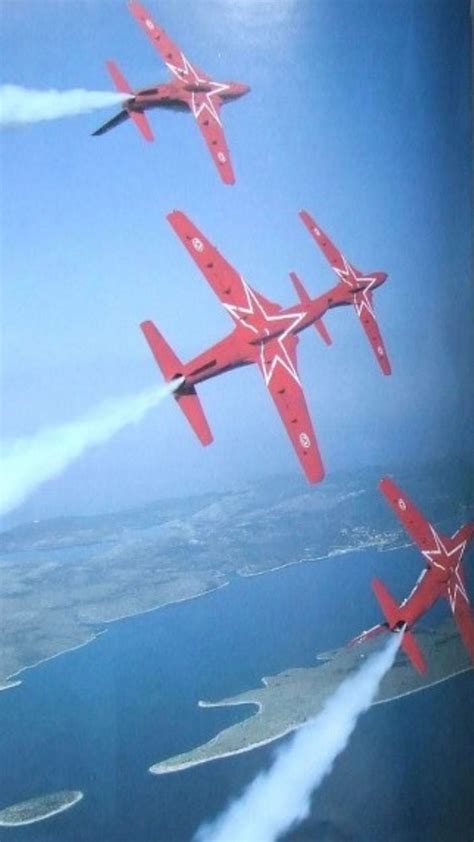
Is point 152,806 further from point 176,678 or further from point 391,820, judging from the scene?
point 391,820

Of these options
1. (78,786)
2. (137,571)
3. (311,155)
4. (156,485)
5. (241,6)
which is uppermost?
(241,6)

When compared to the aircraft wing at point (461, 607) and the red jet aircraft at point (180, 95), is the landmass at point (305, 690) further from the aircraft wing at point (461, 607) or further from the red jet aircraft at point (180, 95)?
the red jet aircraft at point (180, 95)

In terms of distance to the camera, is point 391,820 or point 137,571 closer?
point 137,571

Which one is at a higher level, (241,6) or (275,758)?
(241,6)

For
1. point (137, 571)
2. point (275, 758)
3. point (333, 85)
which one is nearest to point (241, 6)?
point (333, 85)

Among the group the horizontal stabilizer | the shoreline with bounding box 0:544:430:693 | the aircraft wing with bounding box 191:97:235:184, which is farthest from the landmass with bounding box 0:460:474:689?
the horizontal stabilizer

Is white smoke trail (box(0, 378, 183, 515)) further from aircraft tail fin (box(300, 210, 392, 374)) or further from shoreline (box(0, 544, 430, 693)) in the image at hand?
aircraft tail fin (box(300, 210, 392, 374))

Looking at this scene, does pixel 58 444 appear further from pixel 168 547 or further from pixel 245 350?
pixel 245 350

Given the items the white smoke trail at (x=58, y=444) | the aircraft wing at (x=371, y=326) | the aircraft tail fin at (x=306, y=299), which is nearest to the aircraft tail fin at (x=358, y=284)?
the aircraft wing at (x=371, y=326)
